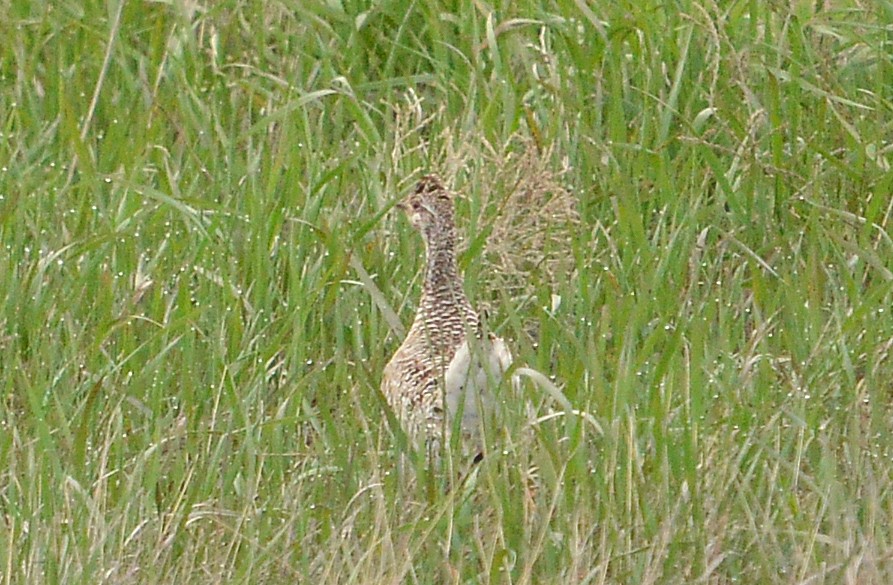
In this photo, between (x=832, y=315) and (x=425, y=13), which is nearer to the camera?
(x=832, y=315)

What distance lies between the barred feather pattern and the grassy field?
8 centimetres

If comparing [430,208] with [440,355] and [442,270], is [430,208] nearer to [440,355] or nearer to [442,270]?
[442,270]

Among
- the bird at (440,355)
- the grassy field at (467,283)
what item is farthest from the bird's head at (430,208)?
the grassy field at (467,283)

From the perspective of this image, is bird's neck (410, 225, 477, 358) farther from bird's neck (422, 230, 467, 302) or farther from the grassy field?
the grassy field

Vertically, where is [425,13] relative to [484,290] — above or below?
above

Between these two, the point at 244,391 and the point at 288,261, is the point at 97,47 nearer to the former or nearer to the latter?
the point at 288,261

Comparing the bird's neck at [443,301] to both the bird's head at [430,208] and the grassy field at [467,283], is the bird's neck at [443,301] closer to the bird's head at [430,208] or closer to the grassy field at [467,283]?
the bird's head at [430,208]

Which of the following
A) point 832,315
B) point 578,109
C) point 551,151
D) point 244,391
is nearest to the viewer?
point 244,391

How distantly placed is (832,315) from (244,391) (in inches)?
47.2

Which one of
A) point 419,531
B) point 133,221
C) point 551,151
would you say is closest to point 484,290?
point 551,151

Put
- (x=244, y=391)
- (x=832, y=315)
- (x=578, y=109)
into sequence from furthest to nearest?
(x=578, y=109)
(x=832, y=315)
(x=244, y=391)

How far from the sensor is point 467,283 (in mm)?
4504

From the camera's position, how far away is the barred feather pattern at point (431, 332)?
12.3 ft

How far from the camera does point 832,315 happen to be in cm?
410
